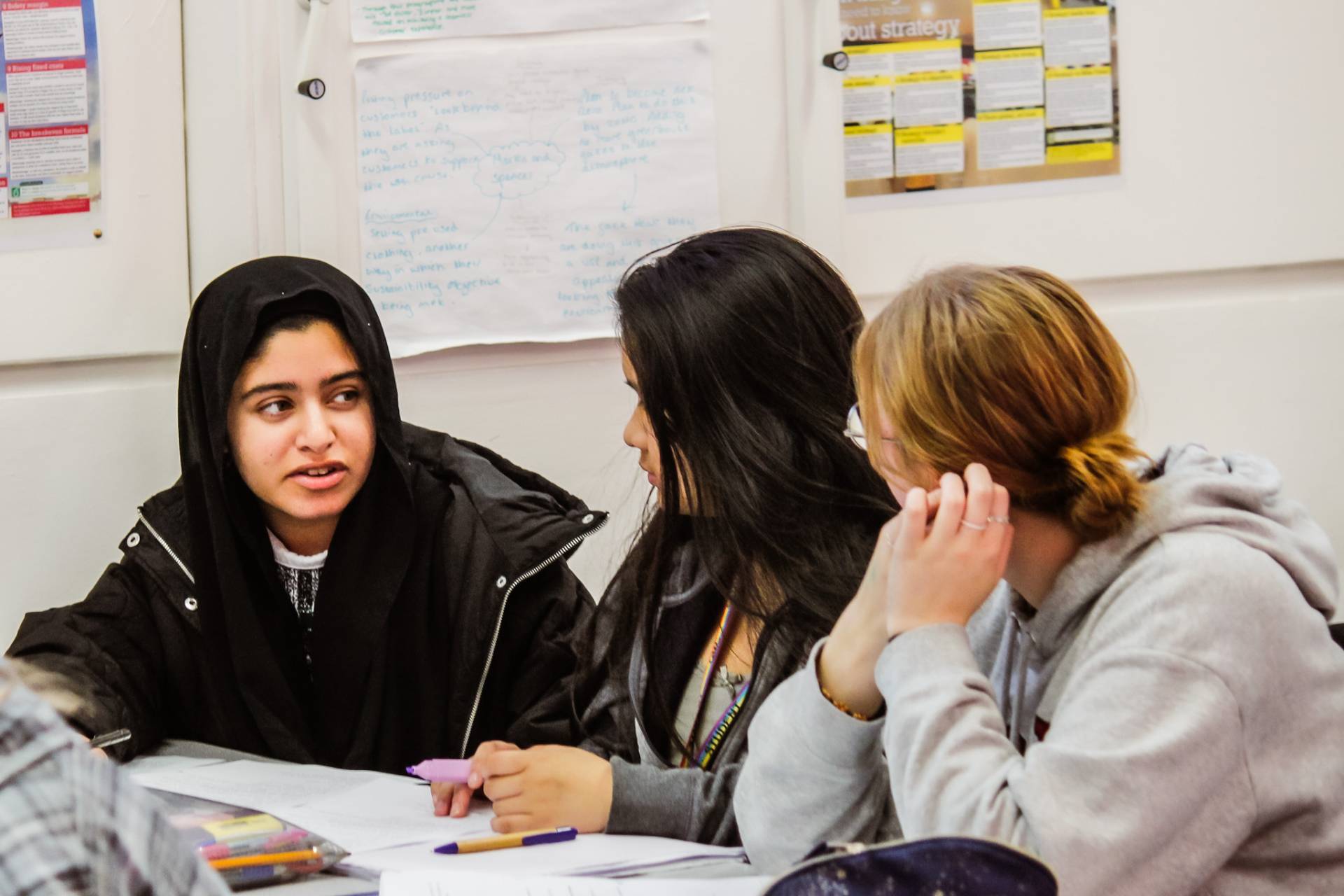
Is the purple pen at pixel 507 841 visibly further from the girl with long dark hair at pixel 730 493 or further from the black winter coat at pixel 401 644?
the black winter coat at pixel 401 644

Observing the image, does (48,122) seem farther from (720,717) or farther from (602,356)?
(720,717)

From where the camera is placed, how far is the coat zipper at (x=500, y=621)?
6.04ft

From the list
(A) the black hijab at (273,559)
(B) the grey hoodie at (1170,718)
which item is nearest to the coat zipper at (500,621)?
(A) the black hijab at (273,559)

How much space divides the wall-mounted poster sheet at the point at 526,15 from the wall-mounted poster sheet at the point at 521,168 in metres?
0.04

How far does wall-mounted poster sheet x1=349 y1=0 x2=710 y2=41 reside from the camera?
7.08ft

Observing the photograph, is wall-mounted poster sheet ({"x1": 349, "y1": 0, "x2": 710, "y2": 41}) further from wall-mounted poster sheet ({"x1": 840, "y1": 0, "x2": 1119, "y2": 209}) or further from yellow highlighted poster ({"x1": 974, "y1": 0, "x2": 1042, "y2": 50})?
yellow highlighted poster ({"x1": 974, "y1": 0, "x2": 1042, "y2": 50})

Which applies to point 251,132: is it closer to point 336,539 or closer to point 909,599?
point 336,539

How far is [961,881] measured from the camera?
721mm

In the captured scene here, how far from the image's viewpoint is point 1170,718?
894mm

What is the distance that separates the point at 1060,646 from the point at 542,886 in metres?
0.48

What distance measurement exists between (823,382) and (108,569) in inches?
46.0

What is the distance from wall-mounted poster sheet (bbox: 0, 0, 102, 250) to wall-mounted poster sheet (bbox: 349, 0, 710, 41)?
1.79 feet

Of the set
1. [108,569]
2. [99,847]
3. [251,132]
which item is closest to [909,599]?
[99,847]

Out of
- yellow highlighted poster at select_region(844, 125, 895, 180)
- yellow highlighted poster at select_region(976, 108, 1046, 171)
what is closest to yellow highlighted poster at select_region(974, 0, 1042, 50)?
yellow highlighted poster at select_region(976, 108, 1046, 171)
